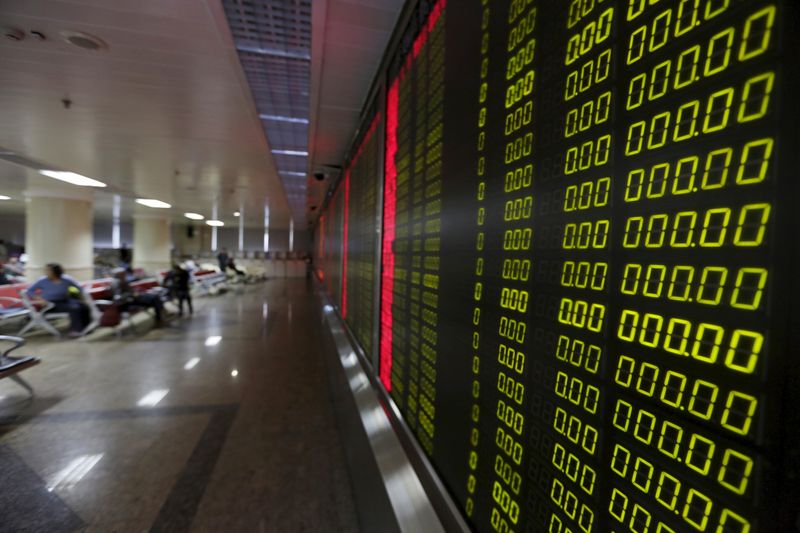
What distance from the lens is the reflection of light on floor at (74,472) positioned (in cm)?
270

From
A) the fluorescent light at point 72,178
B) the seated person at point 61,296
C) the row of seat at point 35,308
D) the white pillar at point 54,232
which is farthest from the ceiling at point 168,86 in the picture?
the white pillar at point 54,232

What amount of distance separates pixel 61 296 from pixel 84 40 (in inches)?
263

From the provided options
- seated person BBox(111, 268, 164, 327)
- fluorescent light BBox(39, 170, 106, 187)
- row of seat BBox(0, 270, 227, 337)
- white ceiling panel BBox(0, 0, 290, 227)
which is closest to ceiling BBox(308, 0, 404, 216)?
white ceiling panel BBox(0, 0, 290, 227)

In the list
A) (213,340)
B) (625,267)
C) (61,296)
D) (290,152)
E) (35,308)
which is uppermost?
(290,152)

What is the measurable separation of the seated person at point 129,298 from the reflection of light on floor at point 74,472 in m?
5.59

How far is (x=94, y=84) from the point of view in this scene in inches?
148

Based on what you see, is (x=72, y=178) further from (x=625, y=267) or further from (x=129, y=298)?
(x=625, y=267)

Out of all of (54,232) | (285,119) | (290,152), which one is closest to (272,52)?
(285,119)

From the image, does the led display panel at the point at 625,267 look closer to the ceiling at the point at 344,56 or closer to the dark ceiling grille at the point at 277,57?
the ceiling at the point at 344,56

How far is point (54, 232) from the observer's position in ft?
36.1

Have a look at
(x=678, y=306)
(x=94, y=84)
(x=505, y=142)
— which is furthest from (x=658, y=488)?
(x=94, y=84)

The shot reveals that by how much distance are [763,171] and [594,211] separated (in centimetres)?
34

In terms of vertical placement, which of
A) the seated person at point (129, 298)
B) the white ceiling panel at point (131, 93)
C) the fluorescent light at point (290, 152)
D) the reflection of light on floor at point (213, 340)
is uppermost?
the fluorescent light at point (290, 152)

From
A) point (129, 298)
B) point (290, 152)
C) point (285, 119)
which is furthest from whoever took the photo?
point (129, 298)
